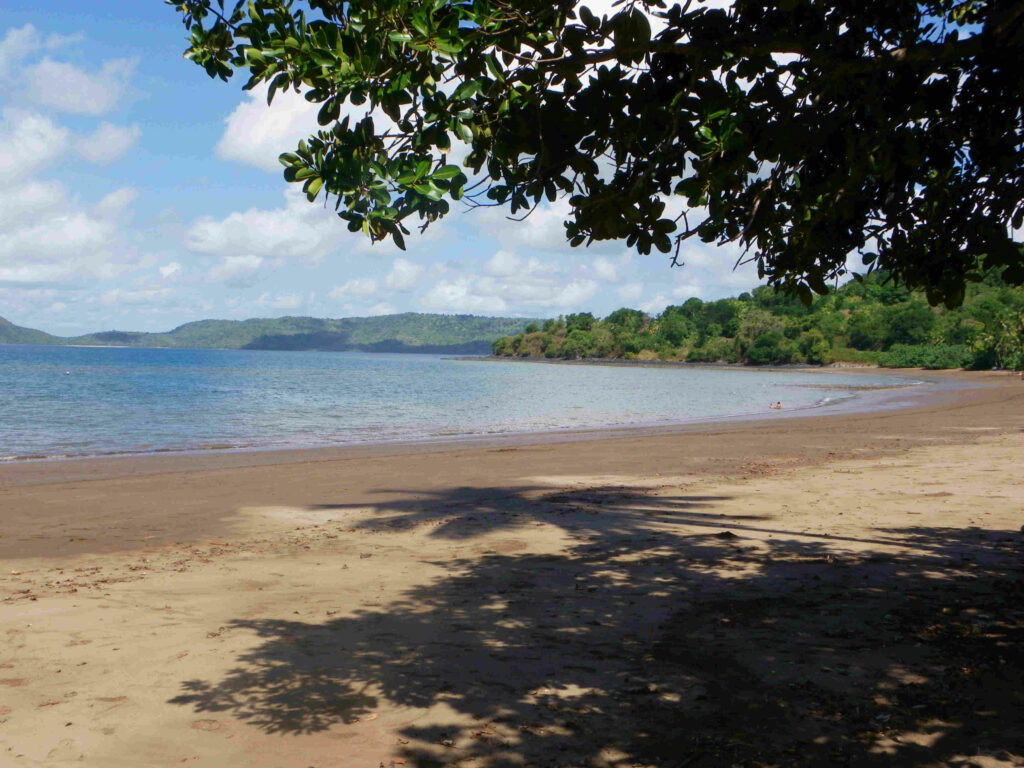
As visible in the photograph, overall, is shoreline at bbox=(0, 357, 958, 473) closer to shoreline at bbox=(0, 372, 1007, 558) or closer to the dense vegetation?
shoreline at bbox=(0, 372, 1007, 558)

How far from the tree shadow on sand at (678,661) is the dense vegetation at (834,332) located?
206ft

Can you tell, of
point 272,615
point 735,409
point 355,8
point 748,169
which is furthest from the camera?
point 735,409

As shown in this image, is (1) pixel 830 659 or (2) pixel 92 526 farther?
(2) pixel 92 526

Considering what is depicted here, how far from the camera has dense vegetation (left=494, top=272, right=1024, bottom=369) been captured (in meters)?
92.8

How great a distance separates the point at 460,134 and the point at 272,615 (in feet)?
13.6

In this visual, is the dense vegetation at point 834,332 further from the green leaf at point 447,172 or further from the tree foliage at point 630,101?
the green leaf at point 447,172

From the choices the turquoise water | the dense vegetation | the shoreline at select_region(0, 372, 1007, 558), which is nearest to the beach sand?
the shoreline at select_region(0, 372, 1007, 558)

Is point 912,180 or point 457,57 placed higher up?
point 457,57

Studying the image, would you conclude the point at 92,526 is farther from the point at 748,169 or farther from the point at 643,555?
the point at 748,169

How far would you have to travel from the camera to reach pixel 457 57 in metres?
4.55

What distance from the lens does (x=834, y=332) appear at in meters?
129

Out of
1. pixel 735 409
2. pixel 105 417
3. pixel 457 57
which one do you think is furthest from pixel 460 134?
pixel 735 409

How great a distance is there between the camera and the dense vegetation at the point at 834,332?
9275cm

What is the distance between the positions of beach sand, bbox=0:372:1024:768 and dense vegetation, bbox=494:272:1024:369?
60.2 m
